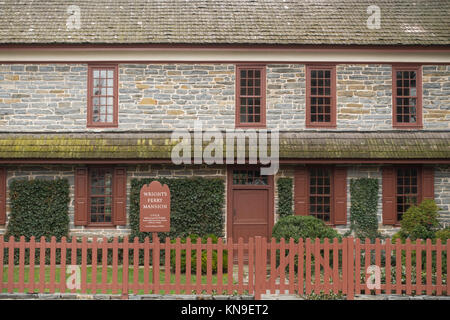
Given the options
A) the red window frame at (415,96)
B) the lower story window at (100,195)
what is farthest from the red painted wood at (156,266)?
the red window frame at (415,96)

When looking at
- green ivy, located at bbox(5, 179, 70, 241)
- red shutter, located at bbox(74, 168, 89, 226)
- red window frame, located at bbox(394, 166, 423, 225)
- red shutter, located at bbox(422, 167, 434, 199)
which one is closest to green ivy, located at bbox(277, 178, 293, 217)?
red window frame, located at bbox(394, 166, 423, 225)

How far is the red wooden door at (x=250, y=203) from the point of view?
13984 millimetres

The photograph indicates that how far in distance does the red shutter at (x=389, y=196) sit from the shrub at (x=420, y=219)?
1.91 ft

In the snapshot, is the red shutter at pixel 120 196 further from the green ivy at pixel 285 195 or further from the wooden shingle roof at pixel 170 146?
the green ivy at pixel 285 195

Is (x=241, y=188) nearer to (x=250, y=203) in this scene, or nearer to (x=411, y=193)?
(x=250, y=203)

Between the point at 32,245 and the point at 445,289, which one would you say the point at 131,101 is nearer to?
the point at 32,245

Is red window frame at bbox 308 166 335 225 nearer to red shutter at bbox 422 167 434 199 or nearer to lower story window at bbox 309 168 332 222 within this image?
lower story window at bbox 309 168 332 222

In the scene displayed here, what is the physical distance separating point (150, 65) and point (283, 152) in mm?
4612

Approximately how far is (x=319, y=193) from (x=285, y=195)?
1083 mm

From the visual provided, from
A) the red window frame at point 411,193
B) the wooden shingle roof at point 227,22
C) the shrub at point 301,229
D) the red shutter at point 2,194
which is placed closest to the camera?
the shrub at point 301,229

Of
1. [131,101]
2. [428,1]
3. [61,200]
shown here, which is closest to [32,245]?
[61,200]

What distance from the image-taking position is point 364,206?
14.0 metres

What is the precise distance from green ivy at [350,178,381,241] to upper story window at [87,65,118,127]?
23.7ft

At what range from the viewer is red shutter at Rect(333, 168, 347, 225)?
14016mm
